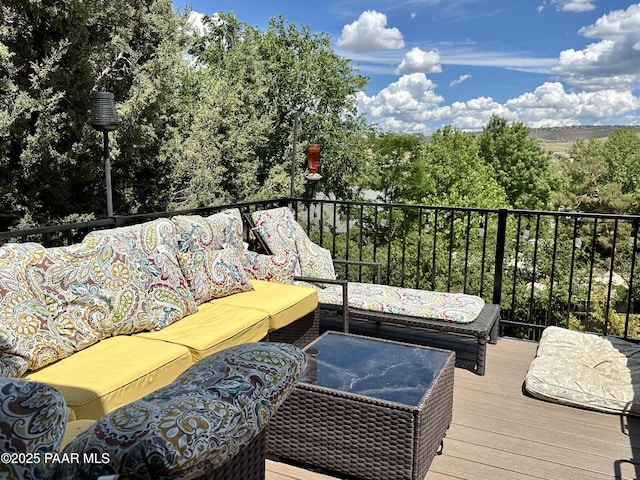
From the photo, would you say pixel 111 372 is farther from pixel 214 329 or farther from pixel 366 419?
pixel 366 419

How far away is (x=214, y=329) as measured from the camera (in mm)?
2727

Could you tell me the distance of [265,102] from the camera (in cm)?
1806

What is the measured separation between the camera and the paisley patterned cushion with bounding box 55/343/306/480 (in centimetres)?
84

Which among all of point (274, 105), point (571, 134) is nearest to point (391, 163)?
point (274, 105)

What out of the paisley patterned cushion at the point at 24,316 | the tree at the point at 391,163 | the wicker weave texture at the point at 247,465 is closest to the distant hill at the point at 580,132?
the tree at the point at 391,163

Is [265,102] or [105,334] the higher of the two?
[265,102]

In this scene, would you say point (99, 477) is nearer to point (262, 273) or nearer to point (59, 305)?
point (59, 305)

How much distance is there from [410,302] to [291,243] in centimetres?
105

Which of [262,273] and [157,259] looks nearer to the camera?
[157,259]

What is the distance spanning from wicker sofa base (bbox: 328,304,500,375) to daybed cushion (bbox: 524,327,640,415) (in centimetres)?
34

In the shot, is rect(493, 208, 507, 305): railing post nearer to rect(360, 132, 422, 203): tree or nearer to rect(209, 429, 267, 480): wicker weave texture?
rect(209, 429, 267, 480): wicker weave texture

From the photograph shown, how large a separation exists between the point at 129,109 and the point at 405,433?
946 centimetres

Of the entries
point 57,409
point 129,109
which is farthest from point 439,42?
point 57,409

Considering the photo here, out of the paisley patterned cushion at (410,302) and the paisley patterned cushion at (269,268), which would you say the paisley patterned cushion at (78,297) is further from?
the paisley patterned cushion at (410,302)
